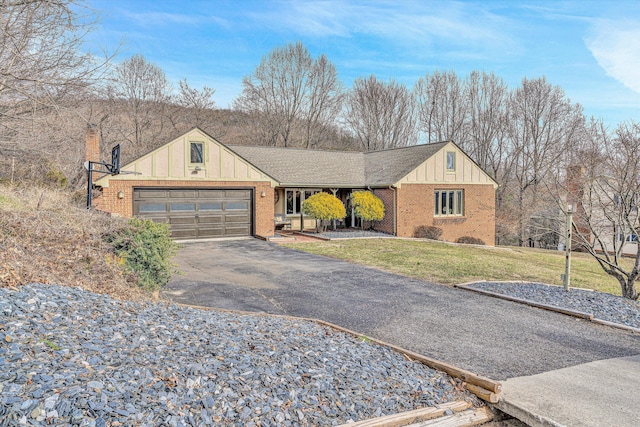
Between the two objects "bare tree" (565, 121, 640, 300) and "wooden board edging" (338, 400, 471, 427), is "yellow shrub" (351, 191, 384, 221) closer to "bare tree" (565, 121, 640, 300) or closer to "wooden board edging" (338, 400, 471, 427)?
"bare tree" (565, 121, 640, 300)

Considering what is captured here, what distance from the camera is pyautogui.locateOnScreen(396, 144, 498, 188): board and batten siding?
69.5 ft

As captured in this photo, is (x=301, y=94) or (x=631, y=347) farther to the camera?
(x=301, y=94)

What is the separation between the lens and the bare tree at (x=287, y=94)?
3819 cm

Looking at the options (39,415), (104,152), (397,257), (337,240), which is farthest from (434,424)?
(104,152)

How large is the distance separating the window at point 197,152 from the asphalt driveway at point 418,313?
673 cm

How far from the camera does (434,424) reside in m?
3.74

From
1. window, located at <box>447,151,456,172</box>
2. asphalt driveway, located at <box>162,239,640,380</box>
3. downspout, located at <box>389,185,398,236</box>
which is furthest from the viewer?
window, located at <box>447,151,456,172</box>

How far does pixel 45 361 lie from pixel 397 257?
11659 mm

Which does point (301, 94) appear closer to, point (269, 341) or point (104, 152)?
point (104, 152)

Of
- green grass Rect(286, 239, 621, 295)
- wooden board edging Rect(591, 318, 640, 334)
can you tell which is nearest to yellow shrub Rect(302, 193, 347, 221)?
green grass Rect(286, 239, 621, 295)

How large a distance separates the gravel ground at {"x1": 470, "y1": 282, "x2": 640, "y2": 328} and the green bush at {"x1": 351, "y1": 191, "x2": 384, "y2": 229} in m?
11.0

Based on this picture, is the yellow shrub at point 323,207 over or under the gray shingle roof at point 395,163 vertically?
under

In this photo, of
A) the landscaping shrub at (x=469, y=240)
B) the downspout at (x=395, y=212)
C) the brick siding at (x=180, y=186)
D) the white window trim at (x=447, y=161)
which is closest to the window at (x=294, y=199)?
the brick siding at (x=180, y=186)

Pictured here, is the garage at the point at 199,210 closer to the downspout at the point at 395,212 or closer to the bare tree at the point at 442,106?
the downspout at the point at 395,212
